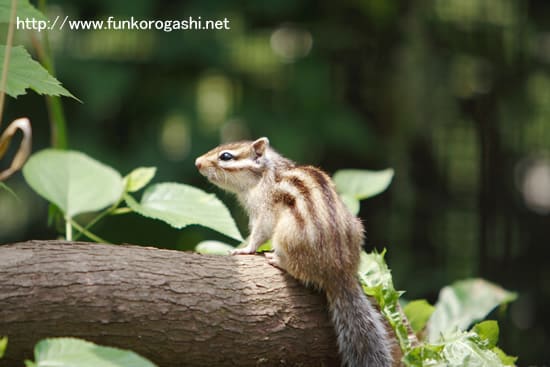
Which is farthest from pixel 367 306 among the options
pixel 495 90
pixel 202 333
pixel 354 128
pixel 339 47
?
pixel 495 90

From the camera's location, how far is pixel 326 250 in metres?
2.10

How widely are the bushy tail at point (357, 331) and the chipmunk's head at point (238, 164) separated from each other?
0.61 metres

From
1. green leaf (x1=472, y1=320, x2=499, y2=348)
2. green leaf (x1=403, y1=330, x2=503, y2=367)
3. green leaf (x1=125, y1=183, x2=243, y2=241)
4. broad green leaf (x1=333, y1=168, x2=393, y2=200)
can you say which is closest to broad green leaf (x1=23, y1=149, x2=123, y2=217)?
green leaf (x1=125, y1=183, x2=243, y2=241)

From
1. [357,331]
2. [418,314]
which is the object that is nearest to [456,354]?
[357,331]

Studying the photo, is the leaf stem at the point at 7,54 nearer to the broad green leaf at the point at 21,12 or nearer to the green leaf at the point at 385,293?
the broad green leaf at the point at 21,12

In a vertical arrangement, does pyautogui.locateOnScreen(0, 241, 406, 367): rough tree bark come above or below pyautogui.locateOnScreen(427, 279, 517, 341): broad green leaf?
above

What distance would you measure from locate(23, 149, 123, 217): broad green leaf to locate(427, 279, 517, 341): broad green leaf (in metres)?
1.23

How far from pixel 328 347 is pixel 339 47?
3030 millimetres

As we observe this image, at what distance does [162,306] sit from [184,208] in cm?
55

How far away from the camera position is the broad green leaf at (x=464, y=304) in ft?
9.22

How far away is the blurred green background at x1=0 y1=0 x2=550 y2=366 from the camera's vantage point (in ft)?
14.3

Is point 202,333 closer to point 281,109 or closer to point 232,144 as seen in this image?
point 232,144

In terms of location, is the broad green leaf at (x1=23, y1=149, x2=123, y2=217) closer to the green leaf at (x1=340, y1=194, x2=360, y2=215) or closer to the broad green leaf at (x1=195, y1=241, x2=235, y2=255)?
the broad green leaf at (x1=195, y1=241, x2=235, y2=255)

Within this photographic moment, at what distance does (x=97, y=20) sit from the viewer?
429 cm
